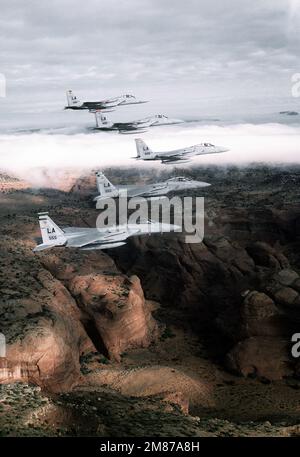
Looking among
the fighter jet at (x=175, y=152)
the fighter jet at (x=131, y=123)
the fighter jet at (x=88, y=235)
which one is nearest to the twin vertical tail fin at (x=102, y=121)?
the fighter jet at (x=131, y=123)

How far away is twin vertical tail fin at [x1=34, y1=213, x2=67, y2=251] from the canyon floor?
3.23 metres

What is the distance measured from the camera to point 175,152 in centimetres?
9119

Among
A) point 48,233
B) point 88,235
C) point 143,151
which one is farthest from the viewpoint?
point 143,151

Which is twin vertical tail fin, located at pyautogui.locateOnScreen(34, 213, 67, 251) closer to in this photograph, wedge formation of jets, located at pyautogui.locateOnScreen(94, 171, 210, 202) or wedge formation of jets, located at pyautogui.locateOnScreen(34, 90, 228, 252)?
wedge formation of jets, located at pyautogui.locateOnScreen(34, 90, 228, 252)

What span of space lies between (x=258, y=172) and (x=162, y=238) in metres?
68.8

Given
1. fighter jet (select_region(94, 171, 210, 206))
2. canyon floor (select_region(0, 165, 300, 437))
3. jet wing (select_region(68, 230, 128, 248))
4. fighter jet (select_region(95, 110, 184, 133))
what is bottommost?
canyon floor (select_region(0, 165, 300, 437))

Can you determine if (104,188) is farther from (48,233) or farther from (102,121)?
(48,233)

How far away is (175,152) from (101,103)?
64.1 ft

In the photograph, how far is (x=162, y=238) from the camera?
267 ft

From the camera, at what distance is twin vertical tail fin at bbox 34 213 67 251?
206 feet

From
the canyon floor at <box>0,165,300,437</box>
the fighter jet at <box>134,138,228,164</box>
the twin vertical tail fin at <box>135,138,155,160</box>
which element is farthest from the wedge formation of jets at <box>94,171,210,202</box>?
the twin vertical tail fin at <box>135,138,155,160</box>

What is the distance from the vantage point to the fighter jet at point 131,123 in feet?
259

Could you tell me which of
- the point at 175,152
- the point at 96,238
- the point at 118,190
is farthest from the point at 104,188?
the point at 96,238

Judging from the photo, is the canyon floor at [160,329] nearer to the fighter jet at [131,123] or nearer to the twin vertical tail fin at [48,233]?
the twin vertical tail fin at [48,233]
